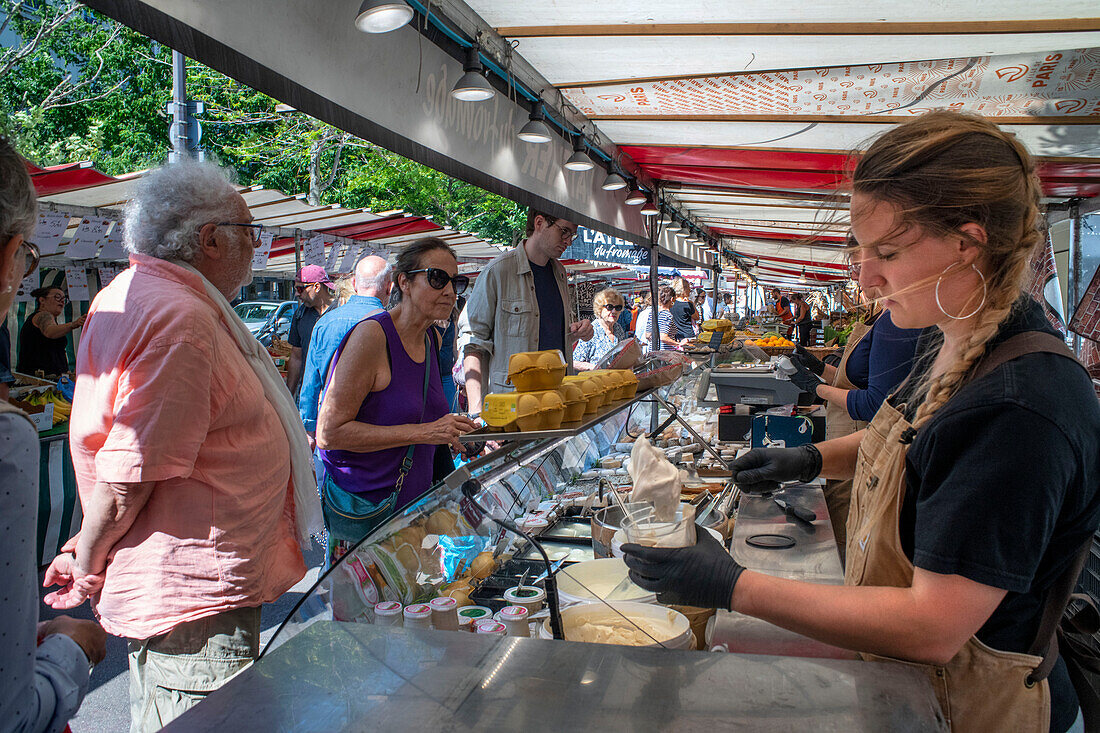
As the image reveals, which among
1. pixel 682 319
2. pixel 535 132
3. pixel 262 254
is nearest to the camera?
pixel 535 132

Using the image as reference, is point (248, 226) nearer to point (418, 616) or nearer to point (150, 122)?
point (418, 616)

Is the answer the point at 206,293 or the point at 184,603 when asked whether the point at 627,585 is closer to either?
the point at 184,603

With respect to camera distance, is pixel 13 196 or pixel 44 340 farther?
pixel 44 340

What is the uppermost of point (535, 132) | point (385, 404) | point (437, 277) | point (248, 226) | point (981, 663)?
point (535, 132)

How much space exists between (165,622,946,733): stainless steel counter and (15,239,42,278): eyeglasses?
80 centimetres

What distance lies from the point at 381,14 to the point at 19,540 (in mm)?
2452

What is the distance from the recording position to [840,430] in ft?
16.6

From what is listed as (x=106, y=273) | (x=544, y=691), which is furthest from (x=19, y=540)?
(x=106, y=273)

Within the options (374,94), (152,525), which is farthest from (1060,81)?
(152,525)

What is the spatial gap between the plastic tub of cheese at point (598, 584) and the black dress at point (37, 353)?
315 inches

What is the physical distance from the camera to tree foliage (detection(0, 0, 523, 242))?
19141mm

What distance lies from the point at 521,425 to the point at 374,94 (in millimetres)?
2225

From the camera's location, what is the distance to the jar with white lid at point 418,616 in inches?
64.0

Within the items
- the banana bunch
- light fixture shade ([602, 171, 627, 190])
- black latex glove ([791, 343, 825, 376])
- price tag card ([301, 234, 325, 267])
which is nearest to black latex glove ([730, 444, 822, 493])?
black latex glove ([791, 343, 825, 376])
